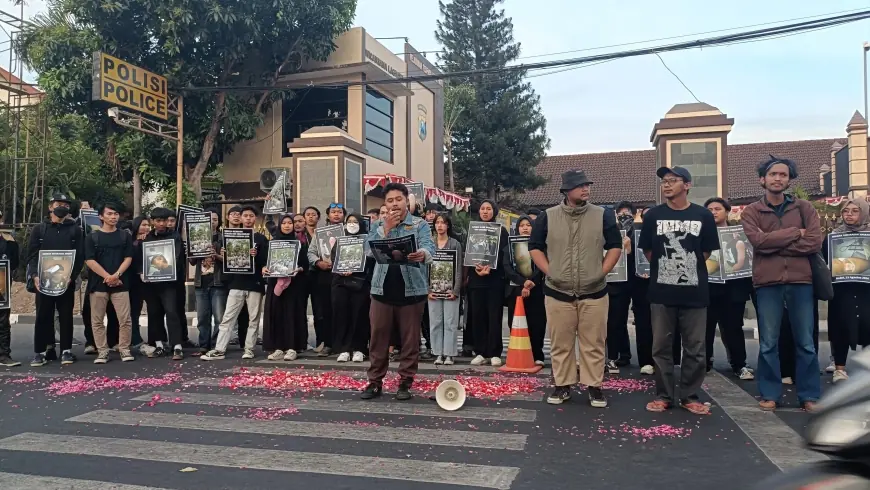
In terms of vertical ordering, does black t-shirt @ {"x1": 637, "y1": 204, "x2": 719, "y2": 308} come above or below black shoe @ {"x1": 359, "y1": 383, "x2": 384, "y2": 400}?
above

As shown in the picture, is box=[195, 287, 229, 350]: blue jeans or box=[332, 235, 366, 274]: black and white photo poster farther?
box=[195, 287, 229, 350]: blue jeans

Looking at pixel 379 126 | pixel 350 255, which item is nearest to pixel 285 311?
pixel 350 255

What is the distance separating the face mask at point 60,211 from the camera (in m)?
8.65

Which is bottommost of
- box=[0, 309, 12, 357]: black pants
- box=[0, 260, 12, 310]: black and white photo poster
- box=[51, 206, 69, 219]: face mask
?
box=[0, 309, 12, 357]: black pants

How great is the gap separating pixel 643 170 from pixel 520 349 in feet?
115

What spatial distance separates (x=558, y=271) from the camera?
231 inches

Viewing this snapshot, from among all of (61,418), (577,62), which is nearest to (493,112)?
(577,62)

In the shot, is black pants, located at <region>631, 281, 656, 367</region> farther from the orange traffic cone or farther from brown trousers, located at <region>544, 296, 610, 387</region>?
brown trousers, located at <region>544, 296, 610, 387</region>

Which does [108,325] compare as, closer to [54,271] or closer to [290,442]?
[54,271]

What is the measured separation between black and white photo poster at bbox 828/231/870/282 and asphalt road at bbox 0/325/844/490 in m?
1.64

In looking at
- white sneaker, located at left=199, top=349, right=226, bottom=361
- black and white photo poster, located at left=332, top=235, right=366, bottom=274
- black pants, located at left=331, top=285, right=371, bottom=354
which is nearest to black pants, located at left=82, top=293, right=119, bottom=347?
white sneaker, located at left=199, top=349, right=226, bottom=361

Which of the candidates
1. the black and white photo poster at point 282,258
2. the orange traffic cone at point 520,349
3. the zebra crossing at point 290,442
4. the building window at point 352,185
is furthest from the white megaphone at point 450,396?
the building window at point 352,185

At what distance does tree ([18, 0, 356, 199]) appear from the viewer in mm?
17156

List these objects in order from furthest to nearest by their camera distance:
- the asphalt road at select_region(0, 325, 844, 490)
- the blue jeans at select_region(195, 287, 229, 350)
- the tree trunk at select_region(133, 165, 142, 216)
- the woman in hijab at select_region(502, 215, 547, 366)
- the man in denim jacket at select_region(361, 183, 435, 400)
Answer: the tree trunk at select_region(133, 165, 142, 216) < the blue jeans at select_region(195, 287, 229, 350) < the woman in hijab at select_region(502, 215, 547, 366) < the man in denim jacket at select_region(361, 183, 435, 400) < the asphalt road at select_region(0, 325, 844, 490)
